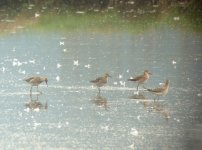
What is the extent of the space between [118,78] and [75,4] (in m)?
15.3

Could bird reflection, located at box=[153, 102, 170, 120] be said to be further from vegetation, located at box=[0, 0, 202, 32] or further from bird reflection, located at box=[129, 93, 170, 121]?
vegetation, located at box=[0, 0, 202, 32]

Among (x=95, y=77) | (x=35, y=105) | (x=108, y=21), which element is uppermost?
(x=108, y=21)

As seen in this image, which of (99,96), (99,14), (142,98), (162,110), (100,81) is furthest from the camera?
(99,14)

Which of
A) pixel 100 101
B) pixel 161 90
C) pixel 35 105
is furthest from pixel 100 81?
pixel 35 105

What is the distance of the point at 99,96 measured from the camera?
11.4 m

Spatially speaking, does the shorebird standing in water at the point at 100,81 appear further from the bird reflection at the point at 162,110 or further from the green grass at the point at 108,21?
the green grass at the point at 108,21

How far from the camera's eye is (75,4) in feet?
91.1

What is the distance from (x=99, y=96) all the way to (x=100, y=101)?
358 millimetres

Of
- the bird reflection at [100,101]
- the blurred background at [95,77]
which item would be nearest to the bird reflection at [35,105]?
the blurred background at [95,77]

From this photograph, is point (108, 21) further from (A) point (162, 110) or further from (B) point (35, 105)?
(A) point (162, 110)

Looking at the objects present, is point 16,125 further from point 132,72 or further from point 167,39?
point 167,39

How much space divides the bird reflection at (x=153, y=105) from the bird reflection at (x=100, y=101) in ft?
1.51

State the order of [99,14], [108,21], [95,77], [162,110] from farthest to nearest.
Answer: [99,14] → [108,21] → [95,77] → [162,110]

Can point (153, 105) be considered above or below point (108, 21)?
below
